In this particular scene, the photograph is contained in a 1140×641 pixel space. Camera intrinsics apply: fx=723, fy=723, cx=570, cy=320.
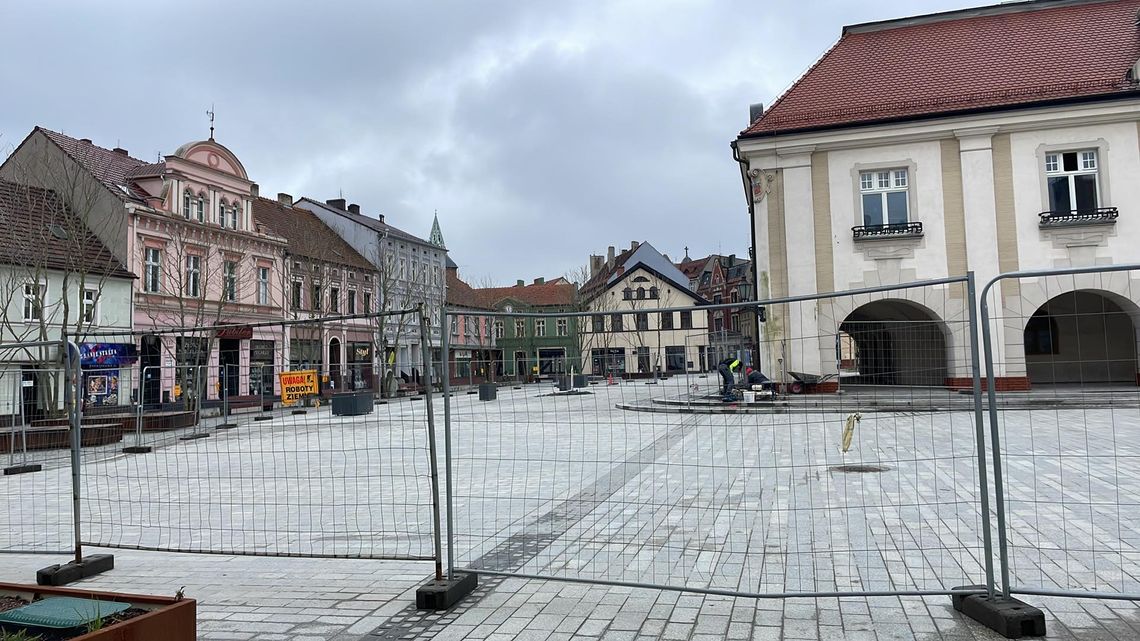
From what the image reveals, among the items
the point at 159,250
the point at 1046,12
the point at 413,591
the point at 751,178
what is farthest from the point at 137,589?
the point at 1046,12

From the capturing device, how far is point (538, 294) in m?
84.2

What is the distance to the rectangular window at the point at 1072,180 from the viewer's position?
76.6 feet

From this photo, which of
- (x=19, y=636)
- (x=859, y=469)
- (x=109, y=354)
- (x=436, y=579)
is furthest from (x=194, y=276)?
(x=19, y=636)

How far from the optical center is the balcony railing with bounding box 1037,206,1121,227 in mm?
22625

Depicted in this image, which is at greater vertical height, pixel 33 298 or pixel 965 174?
pixel 965 174

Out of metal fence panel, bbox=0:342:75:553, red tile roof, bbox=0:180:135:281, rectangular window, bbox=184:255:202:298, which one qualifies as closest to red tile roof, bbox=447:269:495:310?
rectangular window, bbox=184:255:202:298

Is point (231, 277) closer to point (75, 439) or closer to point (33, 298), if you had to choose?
point (33, 298)

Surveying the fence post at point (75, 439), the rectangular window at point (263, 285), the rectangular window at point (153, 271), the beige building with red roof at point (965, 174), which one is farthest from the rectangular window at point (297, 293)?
the fence post at point (75, 439)

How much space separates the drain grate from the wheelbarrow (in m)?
4.61

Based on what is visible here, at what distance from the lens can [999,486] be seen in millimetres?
4133

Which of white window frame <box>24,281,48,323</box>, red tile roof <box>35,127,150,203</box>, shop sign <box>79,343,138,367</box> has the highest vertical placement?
red tile roof <box>35,127,150,203</box>

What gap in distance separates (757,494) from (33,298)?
25886 mm

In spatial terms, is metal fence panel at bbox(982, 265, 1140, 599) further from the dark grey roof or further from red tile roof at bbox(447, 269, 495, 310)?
red tile roof at bbox(447, 269, 495, 310)

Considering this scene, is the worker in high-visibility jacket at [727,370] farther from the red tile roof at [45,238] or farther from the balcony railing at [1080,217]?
the red tile roof at [45,238]
